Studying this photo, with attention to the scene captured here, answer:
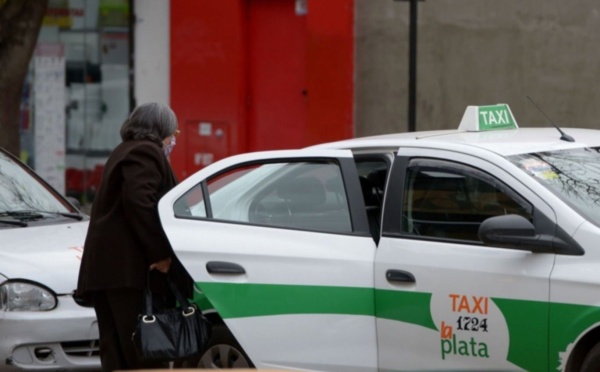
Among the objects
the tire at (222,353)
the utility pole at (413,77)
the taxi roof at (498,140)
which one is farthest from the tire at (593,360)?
the utility pole at (413,77)

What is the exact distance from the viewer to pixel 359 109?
45.8ft

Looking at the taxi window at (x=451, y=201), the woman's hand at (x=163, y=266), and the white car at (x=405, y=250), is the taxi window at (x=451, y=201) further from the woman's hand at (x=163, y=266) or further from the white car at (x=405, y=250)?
the woman's hand at (x=163, y=266)

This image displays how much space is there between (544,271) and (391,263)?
0.75 metres

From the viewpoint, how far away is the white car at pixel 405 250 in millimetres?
5004

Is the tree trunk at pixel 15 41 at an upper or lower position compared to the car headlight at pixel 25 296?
upper

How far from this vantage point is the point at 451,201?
5.46 meters

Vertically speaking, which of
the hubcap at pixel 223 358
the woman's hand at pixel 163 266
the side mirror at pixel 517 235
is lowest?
the hubcap at pixel 223 358

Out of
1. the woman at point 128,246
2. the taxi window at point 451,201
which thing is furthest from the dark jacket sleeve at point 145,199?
the taxi window at point 451,201

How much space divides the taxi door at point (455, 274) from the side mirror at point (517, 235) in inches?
2.1

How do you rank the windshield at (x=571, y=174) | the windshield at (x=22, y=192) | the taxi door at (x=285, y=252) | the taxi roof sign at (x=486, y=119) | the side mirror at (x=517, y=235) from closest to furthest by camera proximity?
the side mirror at (x=517, y=235) → the windshield at (x=571, y=174) → the taxi door at (x=285, y=252) → the taxi roof sign at (x=486, y=119) → the windshield at (x=22, y=192)

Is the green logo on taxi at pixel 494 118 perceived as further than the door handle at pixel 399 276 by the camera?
Yes

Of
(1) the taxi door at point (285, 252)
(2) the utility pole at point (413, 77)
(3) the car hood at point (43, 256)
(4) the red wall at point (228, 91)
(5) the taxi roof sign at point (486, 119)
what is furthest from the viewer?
(4) the red wall at point (228, 91)

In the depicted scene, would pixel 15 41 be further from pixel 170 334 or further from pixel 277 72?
pixel 170 334

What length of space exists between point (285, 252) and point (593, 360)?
5.15ft
